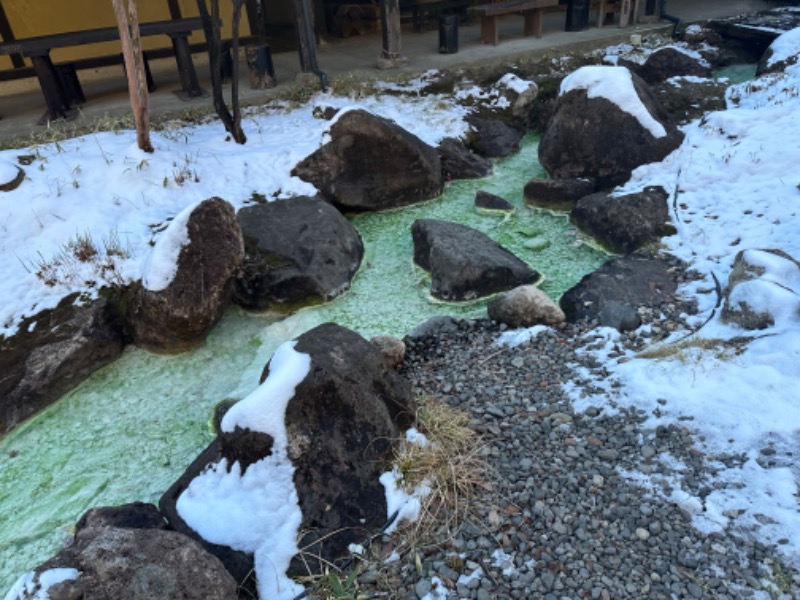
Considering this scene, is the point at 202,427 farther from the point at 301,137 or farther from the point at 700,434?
the point at 301,137

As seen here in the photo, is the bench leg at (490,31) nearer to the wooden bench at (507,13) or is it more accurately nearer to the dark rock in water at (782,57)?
the wooden bench at (507,13)

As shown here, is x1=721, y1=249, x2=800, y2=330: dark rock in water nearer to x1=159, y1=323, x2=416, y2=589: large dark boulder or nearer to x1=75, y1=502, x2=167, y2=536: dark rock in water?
x1=159, y1=323, x2=416, y2=589: large dark boulder

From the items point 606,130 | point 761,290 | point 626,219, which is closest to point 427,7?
point 606,130

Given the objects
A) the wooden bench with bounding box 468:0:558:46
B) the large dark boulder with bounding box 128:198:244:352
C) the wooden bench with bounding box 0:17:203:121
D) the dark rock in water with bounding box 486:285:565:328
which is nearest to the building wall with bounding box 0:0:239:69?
the wooden bench with bounding box 0:17:203:121

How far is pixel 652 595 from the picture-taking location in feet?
8.78

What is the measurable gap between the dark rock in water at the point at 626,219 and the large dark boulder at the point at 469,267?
106cm

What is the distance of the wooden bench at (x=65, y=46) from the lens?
804 cm

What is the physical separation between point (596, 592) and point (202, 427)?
314 centimetres

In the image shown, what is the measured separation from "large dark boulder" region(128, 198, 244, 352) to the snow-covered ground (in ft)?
2.41

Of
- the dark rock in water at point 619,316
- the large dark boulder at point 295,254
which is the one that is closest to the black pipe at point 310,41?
the large dark boulder at point 295,254

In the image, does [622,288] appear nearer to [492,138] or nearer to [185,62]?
[492,138]

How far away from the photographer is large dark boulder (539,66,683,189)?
7.34m

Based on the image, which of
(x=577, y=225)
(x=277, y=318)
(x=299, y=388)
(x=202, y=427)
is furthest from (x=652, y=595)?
(x=577, y=225)

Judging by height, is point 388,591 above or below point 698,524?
below
